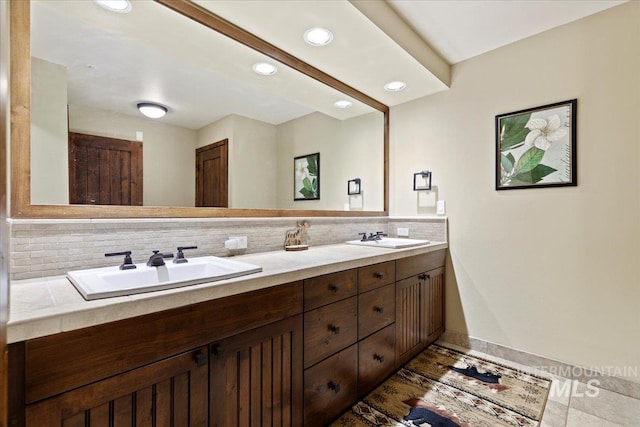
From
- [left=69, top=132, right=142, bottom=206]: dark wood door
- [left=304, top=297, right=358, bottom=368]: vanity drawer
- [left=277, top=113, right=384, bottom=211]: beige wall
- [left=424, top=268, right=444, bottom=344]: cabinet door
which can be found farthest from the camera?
[left=424, top=268, right=444, bottom=344]: cabinet door

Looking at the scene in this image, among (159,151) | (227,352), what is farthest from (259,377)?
(159,151)

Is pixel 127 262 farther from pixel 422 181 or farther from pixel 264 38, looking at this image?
pixel 422 181

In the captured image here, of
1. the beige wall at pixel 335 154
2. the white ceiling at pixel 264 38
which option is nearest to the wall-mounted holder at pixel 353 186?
the beige wall at pixel 335 154

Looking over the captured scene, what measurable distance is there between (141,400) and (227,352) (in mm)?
279

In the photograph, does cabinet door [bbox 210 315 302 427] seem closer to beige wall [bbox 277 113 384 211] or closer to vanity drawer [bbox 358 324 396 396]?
vanity drawer [bbox 358 324 396 396]

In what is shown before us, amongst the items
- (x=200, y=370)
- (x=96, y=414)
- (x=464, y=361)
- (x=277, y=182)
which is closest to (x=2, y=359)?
(x=96, y=414)

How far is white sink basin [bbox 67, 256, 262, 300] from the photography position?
0.90m

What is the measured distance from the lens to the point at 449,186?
2.55 meters

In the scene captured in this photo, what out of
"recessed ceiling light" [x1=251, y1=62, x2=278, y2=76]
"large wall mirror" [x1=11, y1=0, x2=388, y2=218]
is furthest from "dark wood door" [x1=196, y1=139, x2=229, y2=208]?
"recessed ceiling light" [x1=251, y1=62, x2=278, y2=76]

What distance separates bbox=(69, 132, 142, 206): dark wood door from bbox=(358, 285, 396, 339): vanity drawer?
4.29 feet

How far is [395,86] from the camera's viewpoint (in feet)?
8.22

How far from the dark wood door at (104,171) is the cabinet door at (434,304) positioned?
81.3 inches

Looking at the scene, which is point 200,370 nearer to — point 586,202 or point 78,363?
point 78,363

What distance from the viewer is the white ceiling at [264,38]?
1310 millimetres
